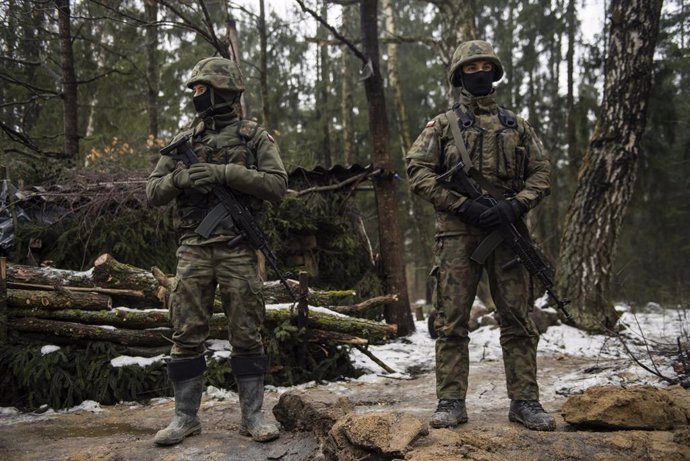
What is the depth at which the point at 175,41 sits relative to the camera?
609 inches

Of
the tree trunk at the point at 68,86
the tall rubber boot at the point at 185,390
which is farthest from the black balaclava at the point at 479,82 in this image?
the tree trunk at the point at 68,86

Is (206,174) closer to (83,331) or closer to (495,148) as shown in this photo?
(495,148)

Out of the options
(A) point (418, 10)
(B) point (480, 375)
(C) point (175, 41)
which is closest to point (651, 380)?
(B) point (480, 375)

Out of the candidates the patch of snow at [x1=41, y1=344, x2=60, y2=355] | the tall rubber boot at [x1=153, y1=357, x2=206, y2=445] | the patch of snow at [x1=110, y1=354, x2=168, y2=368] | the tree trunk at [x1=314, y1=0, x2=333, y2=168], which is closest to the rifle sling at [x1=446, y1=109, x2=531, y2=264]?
the tall rubber boot at [x1=153, y1=357, x2=206, y2=445]

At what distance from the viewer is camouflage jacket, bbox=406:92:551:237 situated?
3666 millimetres

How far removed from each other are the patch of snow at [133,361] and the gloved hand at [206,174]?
2.63 m

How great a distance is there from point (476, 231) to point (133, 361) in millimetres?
3874

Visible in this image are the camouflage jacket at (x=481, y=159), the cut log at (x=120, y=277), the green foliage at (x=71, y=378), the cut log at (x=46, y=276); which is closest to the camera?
the camouflage jacket at (x=481, y=159)

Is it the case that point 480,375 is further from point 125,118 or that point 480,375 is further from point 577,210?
point 125,118

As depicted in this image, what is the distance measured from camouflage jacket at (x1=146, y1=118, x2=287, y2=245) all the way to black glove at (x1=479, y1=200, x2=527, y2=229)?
147 cm

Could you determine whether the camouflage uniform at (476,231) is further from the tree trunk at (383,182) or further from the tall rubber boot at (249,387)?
the tree trunk at (383,182)

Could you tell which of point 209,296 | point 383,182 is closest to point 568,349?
point 383,182

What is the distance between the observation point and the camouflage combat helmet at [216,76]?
375cm

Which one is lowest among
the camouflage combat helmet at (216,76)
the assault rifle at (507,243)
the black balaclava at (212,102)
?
the assault rifle at (507,243)
